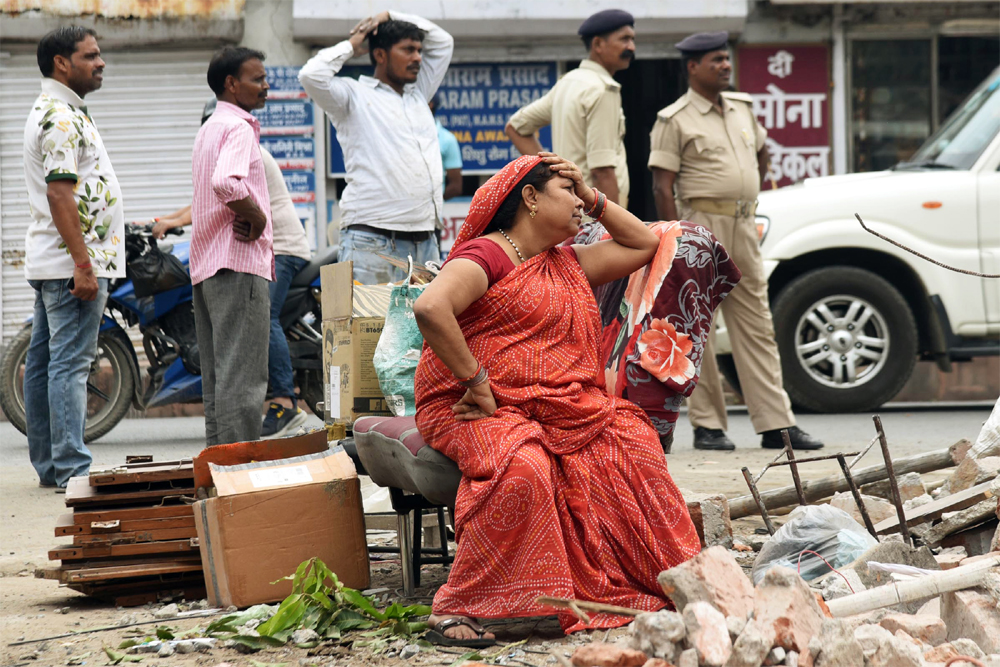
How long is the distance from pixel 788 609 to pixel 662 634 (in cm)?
30

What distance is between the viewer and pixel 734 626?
2.73m

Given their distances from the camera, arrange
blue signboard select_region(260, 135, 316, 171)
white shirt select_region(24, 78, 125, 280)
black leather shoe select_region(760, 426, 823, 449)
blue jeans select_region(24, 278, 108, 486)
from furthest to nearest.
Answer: blue signboard select_region(260, 135, 316, 171) < black leather shoe select_region(760, 426, 823, 449) < blue jeans select_region(24, 278, 108, 486) < white shirt select_region(24, 78, 125, 280)

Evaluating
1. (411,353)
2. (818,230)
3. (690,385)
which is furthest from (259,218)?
(818,230)

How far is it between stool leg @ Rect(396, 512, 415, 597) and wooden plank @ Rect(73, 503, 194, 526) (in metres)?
0.68

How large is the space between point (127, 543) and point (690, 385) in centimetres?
186

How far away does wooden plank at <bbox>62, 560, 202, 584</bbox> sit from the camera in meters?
3.83

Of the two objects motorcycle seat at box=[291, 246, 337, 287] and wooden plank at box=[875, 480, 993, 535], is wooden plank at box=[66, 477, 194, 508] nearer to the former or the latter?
wooden plank at box=[875, 480, 993, 535]

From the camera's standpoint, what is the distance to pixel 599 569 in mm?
3467

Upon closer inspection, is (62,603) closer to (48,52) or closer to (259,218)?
(259,218)

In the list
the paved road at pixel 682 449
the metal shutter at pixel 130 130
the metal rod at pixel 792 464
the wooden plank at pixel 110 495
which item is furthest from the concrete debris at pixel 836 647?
the metal shutter at pixel 130 130

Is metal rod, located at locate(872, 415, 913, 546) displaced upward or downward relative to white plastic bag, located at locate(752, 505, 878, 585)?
upward

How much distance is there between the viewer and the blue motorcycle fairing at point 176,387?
7.52m

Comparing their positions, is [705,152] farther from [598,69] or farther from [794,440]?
[794,440]

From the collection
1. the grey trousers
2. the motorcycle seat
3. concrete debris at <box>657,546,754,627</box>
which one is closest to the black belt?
the grey trousers
